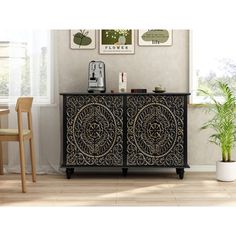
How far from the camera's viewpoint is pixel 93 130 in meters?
4.37

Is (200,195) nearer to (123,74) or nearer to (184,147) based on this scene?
(184,147)

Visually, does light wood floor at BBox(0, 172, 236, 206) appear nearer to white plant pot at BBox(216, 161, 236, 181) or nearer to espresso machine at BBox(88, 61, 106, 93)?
white plant pot at BBox(216, 161, 236, 181)

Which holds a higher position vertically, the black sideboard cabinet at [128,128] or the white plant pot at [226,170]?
the black sideboard cabinet at [128,128]

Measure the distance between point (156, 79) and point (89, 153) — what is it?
110 centimetres

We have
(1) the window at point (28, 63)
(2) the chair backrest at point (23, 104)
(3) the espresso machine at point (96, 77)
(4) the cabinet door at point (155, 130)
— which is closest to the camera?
(2) the chair backrest at point (23, 104)

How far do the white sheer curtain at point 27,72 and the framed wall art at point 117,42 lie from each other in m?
0.60

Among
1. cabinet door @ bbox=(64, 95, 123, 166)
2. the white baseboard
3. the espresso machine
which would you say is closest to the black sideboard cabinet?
cabinet door @ bbox=(64, 95, 123, 166)

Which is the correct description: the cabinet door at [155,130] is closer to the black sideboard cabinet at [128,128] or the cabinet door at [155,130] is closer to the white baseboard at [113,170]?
the black sideboard cabinet at [128,128]

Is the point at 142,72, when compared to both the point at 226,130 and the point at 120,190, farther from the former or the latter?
the point at 120,190

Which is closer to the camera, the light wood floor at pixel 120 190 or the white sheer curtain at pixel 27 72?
the light wood floor at pixel 120 190

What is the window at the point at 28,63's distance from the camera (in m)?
4.65

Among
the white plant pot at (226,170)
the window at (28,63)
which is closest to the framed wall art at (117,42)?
the window at (28,63)

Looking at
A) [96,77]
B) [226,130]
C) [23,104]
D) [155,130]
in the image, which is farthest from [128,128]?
[23,104]

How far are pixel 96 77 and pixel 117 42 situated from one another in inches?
20.0
